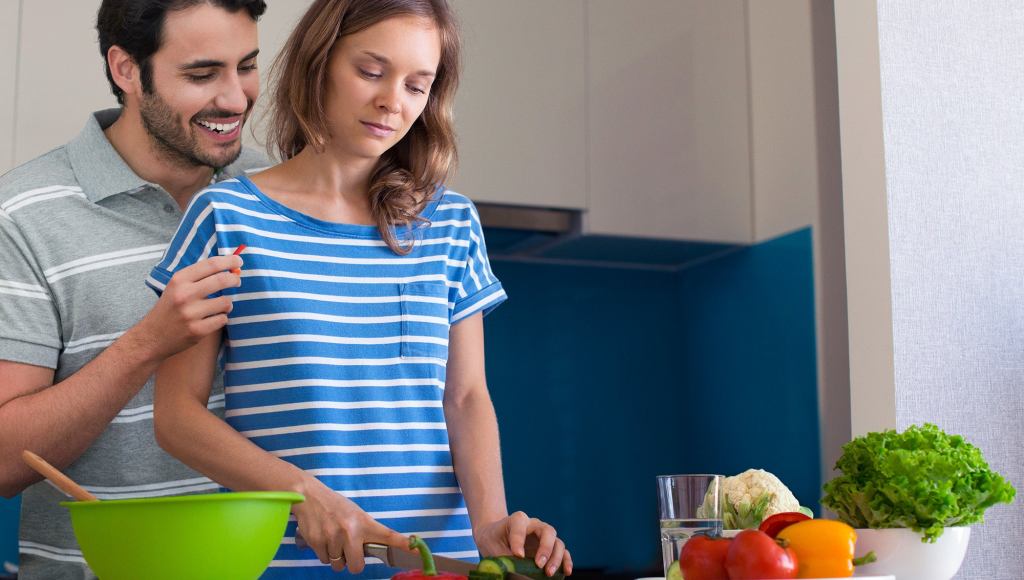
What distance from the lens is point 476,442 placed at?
1.32 metres

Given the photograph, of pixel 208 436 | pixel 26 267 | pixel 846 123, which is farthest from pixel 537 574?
pixel 846 123

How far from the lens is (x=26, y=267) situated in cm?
148

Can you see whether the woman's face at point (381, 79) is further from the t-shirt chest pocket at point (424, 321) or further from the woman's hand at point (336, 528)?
the woman's hand at point (336, 528)

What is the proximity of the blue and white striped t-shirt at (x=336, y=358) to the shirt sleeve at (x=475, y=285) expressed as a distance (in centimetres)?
5

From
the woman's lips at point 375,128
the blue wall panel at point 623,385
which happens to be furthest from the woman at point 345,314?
the blue wall panel at point 623,385

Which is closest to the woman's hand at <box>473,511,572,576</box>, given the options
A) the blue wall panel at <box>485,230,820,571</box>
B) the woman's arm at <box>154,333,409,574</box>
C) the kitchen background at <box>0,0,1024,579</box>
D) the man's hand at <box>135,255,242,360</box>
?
the woman's arm at <box>154,333,409,574</box>

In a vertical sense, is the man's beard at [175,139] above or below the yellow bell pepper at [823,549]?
above

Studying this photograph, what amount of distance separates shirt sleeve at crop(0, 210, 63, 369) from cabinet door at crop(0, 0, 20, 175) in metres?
0.87

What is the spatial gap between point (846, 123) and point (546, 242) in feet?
3.66

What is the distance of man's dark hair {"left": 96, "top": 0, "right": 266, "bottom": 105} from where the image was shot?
5.40 ft

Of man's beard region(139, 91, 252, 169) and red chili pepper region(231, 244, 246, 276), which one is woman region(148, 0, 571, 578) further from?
man's beard region(139, 91, 252, 169)

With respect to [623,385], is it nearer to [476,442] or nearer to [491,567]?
[476,442]

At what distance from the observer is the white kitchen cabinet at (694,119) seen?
271 centimetres

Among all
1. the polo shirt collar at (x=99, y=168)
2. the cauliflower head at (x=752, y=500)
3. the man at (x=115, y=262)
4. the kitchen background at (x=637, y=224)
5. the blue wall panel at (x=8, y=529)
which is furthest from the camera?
the kitchen background at (x=637, y=224)
